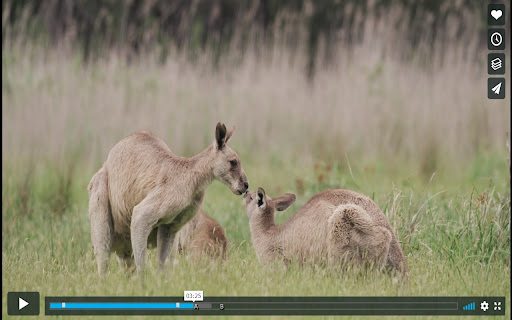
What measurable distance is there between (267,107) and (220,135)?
167 inches

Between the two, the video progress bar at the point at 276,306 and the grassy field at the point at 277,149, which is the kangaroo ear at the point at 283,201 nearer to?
the grassy field at the point at 277,149

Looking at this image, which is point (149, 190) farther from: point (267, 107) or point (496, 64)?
point (267, 107)

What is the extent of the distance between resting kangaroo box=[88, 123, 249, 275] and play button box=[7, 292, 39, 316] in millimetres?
840

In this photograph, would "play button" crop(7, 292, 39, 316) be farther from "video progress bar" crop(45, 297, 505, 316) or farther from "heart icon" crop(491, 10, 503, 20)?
"heart icon" crop(491, 10, 503, 20)

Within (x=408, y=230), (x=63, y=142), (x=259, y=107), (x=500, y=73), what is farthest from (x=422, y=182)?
(x=63, y=142)

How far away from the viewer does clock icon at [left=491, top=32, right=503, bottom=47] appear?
5688 millimetres

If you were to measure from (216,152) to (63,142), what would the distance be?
4.09 meters

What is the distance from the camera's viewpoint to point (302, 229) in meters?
6.45

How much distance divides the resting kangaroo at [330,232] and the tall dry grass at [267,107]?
244 cm

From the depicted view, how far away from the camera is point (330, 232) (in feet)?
20.1

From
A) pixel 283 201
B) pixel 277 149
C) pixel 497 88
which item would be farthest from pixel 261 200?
pixel 277 149

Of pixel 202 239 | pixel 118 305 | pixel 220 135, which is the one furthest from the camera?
pixel 202 239
